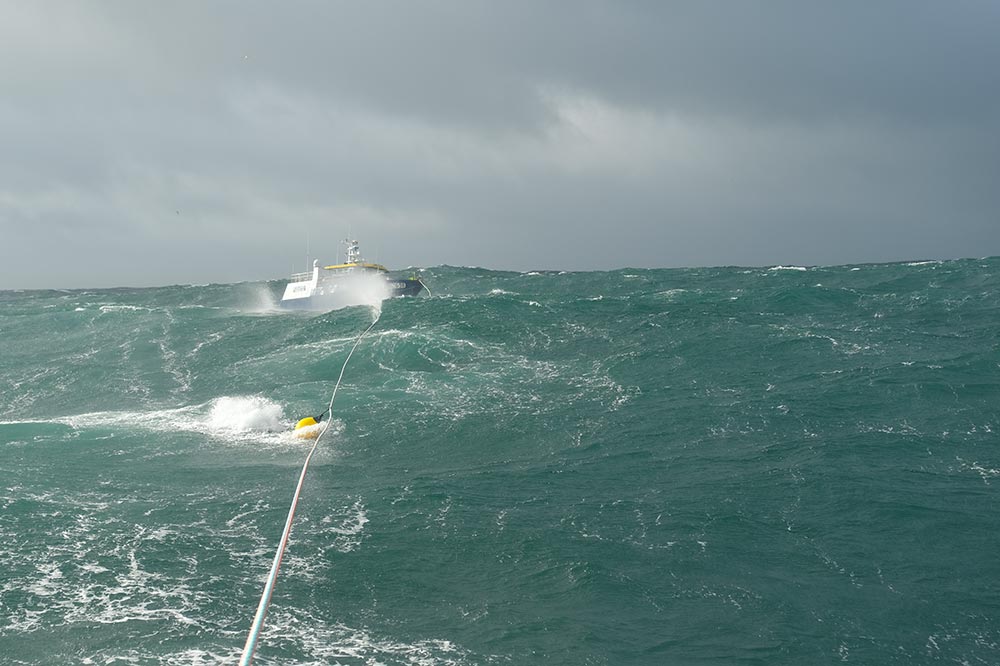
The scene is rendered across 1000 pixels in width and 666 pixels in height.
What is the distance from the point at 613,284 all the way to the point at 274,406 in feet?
177

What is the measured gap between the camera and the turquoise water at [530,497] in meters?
16.5

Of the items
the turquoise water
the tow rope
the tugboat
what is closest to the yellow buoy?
the tow rope

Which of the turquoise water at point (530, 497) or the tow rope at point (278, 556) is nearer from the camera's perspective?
the tow rope at point (278, 556)

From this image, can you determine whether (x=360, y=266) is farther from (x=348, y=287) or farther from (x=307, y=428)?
(x=307, y=428)

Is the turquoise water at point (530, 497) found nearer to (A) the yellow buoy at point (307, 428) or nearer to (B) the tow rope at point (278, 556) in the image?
(B) the tow rope at point (278, 556)

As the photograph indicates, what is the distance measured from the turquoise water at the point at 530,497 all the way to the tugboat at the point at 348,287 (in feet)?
84.4

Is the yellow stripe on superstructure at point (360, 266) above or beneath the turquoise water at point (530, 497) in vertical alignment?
above

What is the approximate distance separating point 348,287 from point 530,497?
56.2m

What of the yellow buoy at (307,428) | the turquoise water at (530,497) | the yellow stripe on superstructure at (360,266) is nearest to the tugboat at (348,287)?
the yellow stripe on superstructure at (360,266)

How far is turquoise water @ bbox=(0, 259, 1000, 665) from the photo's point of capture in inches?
651

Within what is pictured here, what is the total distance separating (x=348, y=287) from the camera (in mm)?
77812

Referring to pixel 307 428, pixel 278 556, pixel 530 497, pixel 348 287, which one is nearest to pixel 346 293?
pixel 348 287

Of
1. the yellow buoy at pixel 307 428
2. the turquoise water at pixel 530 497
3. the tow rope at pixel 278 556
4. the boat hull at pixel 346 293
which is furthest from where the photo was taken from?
the boat hull at pixel 346 293

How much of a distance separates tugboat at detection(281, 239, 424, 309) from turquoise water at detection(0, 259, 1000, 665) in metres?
25.7
